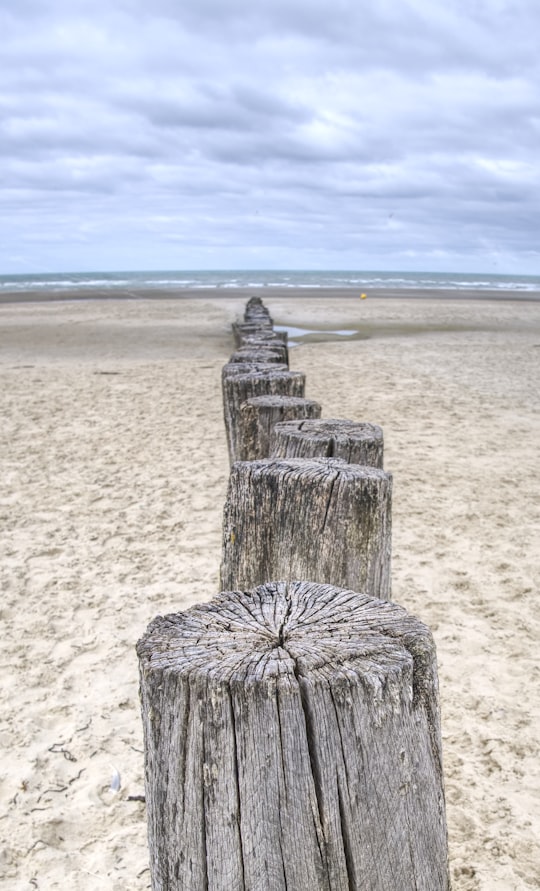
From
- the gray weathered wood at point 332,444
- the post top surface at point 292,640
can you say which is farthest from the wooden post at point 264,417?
the post top surface at point 292,640

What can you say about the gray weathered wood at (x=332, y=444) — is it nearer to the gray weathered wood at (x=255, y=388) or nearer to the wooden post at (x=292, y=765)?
the wooden post at (x=292, y=765)

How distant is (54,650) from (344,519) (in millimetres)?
1971

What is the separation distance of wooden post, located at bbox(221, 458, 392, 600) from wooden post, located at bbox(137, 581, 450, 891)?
0.83 m

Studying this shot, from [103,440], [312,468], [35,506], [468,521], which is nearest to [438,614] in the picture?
[468,521]

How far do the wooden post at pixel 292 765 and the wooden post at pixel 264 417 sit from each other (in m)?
2.25

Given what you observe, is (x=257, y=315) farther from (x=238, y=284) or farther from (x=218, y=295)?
(x=238, y=284)

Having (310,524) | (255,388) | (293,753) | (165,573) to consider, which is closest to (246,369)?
(255,388)

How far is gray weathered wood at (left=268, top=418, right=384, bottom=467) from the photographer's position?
2.67m

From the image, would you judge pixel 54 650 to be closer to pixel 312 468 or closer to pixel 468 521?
pixel 312 468

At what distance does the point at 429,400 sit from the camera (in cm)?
884

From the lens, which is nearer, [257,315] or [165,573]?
[165,573]

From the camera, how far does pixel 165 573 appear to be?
4.21 m

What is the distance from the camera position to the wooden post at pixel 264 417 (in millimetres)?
3461

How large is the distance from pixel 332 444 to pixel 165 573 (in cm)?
188
